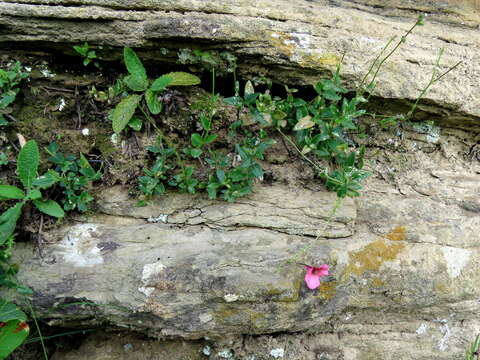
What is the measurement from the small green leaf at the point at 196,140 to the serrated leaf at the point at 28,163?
41.1 inches

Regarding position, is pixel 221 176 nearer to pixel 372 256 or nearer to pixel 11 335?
pixel 372 256

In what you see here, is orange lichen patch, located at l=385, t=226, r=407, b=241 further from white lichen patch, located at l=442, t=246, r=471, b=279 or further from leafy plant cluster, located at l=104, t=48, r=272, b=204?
leafy plant cluster, located at l=104, t=48, r=272, b=204

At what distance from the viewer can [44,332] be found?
2934 millimetres

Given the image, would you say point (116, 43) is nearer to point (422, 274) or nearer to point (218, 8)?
point (218, 8)

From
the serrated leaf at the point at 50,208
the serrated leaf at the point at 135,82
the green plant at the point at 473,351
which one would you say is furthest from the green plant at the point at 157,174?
the green plant at the point at 473,351

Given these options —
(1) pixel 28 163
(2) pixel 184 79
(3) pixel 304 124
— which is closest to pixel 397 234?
(3) pixel 304 124

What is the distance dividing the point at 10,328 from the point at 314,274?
79.4 inches

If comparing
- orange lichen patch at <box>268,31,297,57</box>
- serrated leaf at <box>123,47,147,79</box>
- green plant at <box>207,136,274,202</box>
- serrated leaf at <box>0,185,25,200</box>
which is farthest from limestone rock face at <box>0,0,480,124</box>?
serrated leaf at <box>0,185,25,200</box>

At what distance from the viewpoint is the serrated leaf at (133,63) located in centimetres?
286

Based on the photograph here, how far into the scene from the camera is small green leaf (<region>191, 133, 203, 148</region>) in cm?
290

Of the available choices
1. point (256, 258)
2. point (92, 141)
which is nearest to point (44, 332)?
point (92, 141)

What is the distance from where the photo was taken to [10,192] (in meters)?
2.68

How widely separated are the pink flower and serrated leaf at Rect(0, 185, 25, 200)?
1.97 meters

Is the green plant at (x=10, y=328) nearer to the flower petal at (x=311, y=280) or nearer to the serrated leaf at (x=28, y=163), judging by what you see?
the serrated leaf at (x=28, y=163)
